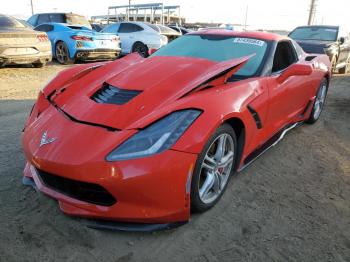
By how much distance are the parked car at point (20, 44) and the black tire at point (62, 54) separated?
1370 mm

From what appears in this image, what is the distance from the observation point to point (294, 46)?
4.24 metres

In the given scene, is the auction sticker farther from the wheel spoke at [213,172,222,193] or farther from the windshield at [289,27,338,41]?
the windshield at [289,27,338,41]

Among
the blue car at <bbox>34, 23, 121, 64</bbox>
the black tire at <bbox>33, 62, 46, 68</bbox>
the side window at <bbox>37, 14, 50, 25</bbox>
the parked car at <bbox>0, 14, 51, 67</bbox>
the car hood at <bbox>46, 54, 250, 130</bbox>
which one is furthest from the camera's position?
the side window at <bbox>37, 14, 50, 25</bbox>

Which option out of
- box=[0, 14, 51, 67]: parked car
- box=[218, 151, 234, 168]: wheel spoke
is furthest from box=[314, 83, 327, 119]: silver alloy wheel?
Result: box=[0, 14, 51, 67]: parked car

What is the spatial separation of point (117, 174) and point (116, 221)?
381mm

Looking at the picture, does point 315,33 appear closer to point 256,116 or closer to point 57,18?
point 256,116

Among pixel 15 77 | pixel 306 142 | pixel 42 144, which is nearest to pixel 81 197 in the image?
pixel 42 144

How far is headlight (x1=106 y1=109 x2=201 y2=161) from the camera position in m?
2.15

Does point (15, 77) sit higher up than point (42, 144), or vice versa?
point (42, 144)

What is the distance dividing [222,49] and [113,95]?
135 cm

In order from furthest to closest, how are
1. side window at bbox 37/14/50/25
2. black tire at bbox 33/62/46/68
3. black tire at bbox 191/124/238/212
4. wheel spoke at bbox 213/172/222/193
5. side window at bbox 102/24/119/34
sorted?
side window at bbox 37/14/50/25 → side window at bbox 102/24/119/34 → black tire at bbox 33/62/46/68 → wheel spoke at bbox 213/172/222/193 → black tire at bbox 191/124/238/212

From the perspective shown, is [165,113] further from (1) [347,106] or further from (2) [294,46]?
(1) [347,106]

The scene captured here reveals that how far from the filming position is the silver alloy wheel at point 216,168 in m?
2.58

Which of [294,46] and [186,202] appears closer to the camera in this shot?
[186,202]
